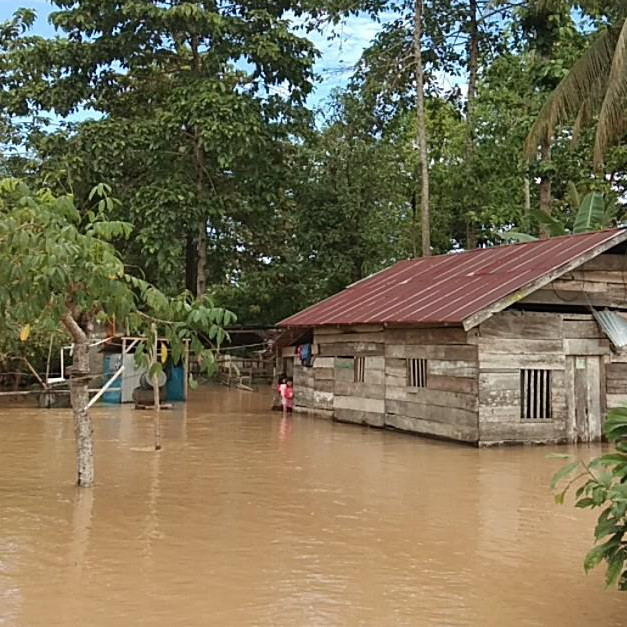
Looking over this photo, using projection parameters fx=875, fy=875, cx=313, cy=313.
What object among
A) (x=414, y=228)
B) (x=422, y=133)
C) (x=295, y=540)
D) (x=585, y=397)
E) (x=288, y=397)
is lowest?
(x=295, y=540)

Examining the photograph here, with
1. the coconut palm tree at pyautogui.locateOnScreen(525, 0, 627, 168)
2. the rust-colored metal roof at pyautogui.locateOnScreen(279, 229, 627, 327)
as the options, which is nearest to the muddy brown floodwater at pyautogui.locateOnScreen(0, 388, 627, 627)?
the rust-colored metal roof at pyautogui.locateOnScreen(279, 229, 627, 327)

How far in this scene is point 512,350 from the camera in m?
15.0

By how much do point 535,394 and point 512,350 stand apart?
911 mm

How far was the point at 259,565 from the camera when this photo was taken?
7.26 meters

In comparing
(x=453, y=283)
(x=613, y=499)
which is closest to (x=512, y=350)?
(x=453, y=283)

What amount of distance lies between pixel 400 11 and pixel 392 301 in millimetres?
14114

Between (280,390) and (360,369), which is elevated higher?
(360,369)

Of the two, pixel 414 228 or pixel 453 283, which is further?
pixel 414 228

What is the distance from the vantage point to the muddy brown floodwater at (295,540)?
241 inches

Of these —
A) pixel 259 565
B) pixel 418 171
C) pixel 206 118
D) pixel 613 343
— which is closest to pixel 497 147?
pixel 418 171

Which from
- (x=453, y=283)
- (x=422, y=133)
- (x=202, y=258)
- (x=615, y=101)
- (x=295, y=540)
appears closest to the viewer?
(x=295, y=540)

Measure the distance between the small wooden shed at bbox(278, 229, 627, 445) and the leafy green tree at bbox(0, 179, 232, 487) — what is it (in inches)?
234

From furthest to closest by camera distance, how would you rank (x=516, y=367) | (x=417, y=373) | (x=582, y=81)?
(x=417, y=373) → (x=582, y=81) → (x=516, y=367)

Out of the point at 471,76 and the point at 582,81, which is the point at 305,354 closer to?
the point at 582,81
